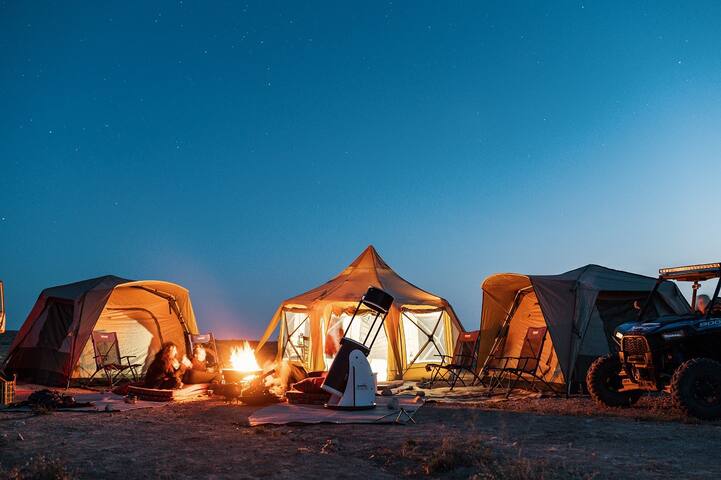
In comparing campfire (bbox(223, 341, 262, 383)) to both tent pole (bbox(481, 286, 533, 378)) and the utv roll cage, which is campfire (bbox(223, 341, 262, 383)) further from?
the utv roll cage

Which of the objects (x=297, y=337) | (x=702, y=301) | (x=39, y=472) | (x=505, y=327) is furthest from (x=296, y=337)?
(x=39, y=472)

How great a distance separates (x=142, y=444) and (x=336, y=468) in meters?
2.25

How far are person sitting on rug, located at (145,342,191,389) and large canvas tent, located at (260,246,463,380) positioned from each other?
447 centimetres

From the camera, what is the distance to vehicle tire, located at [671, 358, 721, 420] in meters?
7.32

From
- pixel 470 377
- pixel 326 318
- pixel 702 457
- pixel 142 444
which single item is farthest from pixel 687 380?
pixel 326 318

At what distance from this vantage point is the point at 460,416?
26.5 ft

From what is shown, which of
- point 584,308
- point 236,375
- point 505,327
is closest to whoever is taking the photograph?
point 236,375

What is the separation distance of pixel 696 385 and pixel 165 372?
8060 mm

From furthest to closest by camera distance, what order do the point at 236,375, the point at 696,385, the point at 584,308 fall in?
the point at 584,308
the point at 236,375
the point at 696,385

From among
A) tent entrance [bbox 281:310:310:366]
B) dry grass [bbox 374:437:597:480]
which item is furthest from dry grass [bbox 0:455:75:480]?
tent entrance [bbox 281:310:310:366]

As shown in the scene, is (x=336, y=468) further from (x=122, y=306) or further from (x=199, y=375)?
(x=122, y=306)

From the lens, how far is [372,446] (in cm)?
605

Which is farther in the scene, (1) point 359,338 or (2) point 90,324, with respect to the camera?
(1) point 359,338

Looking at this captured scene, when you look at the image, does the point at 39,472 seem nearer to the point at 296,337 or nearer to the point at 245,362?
the point at 245,362
